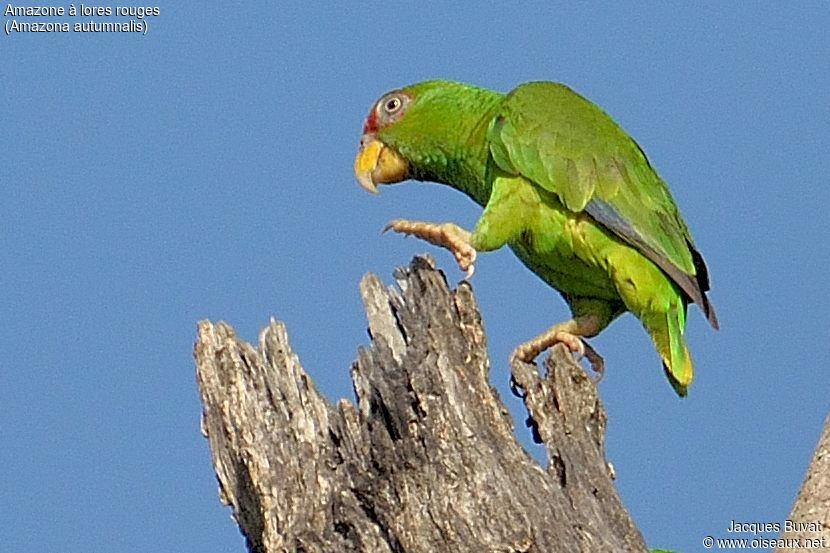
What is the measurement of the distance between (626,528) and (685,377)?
45.2 inches

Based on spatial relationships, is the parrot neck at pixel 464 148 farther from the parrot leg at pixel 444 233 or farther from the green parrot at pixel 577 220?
the parrot leg at pixel 444 233

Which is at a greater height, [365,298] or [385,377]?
[365,298]

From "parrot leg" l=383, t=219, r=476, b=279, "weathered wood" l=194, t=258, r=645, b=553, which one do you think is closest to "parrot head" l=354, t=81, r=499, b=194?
"parrot leg" l=383, t=219, r=476, b=279

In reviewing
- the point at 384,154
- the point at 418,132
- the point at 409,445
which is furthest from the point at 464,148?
the point at 409,445

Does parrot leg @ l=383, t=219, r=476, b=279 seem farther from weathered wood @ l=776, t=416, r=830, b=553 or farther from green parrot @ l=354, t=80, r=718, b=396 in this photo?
weathered wood @ l=776, t=416, r=830, b=553

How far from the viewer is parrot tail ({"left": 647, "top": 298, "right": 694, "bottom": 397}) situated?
4.76m

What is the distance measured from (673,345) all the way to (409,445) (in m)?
1.66

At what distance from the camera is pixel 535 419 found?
400cm

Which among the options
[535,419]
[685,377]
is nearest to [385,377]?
[535,419]

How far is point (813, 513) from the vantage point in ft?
14.1

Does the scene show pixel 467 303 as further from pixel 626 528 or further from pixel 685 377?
pixel 685 377

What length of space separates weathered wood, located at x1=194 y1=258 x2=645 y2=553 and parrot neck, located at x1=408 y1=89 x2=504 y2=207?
1.30 meters

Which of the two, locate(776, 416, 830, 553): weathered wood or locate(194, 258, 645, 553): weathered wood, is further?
locate(776, 416, 830, 553): weathered wood

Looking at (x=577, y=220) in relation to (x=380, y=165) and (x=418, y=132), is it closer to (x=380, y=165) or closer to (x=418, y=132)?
(x=418, y=132)
